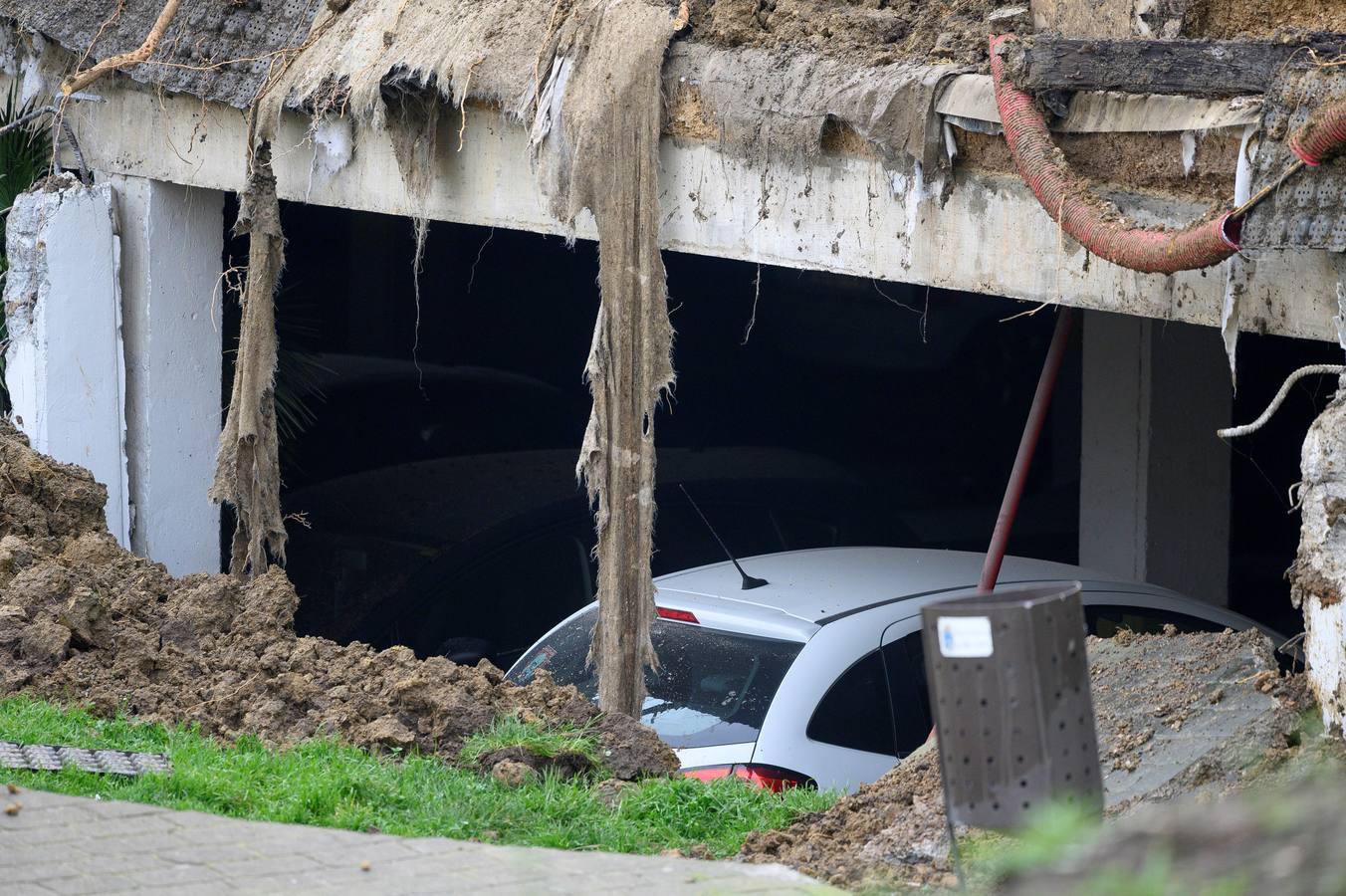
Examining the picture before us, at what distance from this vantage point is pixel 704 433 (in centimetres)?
1143

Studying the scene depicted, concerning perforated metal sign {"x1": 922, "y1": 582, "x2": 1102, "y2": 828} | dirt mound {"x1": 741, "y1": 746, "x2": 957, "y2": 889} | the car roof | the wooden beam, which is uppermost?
the wooden beam

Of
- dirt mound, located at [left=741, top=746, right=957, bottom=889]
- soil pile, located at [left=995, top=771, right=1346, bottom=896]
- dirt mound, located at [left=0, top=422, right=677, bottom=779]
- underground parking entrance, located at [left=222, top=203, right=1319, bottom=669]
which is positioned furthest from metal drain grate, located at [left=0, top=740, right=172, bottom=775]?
soil pile, located at [left=995, top=771, right=1346, bottom=896]

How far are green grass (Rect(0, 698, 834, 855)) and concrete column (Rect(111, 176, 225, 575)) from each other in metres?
2.62

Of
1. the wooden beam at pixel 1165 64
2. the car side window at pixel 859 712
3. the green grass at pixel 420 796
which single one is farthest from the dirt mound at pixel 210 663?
the wooden beam at pixel 1165 64

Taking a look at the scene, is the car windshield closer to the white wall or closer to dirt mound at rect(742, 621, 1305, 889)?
dirt mound at rect(742, 621, 1305, 889)

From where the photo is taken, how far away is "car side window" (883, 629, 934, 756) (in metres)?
5.32

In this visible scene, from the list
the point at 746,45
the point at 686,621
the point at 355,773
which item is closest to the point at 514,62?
the point at 746,45

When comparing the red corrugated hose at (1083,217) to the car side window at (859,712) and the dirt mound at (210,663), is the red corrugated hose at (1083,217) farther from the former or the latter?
the dirt mound at (210,663)

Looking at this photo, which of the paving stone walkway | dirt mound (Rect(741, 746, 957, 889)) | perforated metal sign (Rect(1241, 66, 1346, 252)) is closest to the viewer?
perforated metal sign (Rect(1241, 66, 1346, 252))

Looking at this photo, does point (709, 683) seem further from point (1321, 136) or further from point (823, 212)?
point (1321, 136)

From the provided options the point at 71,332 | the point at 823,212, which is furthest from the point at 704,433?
the point at 823,212

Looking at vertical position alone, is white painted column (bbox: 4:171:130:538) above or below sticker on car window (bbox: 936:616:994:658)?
above

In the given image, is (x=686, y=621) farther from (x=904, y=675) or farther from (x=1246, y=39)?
(x=1246, y=39)

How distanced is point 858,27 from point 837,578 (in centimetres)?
225
